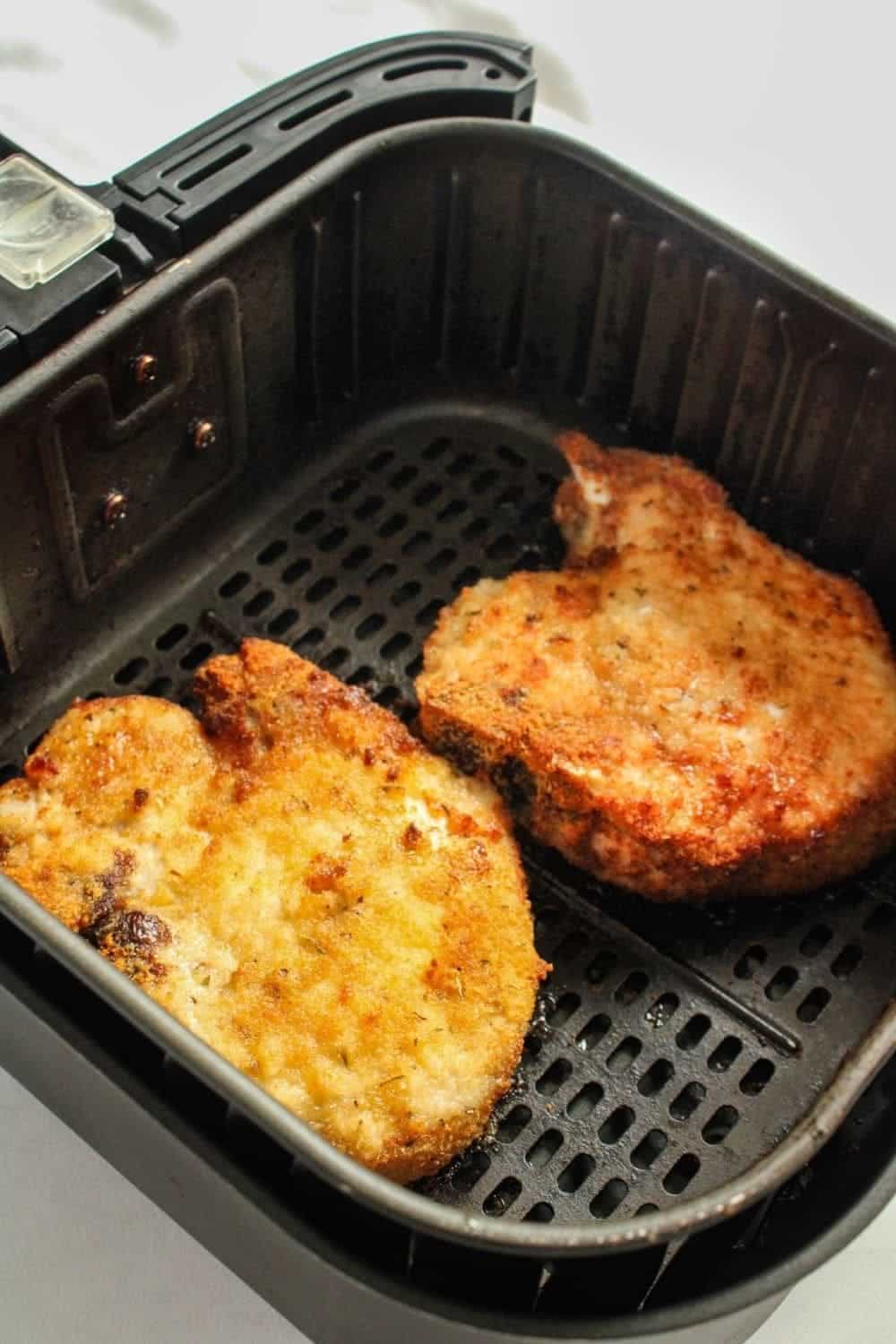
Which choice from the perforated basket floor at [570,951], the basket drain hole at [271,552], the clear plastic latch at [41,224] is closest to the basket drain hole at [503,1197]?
the perforated basket floor at [570,951]

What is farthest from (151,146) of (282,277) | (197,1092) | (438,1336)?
(438,1336)

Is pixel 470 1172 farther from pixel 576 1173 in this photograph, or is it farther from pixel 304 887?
pixel 304 887

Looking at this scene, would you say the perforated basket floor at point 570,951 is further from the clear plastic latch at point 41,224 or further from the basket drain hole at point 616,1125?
the clear plastic latch at point 41,224

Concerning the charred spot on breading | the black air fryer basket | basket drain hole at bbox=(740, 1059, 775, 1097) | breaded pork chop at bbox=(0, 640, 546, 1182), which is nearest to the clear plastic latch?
the black air fryer basket

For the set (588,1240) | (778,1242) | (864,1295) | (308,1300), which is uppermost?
(588,1240)

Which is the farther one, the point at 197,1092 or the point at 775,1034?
the point at 775,1034

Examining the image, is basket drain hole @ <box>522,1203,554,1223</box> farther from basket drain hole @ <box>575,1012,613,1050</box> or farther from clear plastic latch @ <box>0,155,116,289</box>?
clear plastic latch @ <box>0,155,116,289</box>

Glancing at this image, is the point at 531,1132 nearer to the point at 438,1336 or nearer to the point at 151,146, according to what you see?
the point at 438,1336
